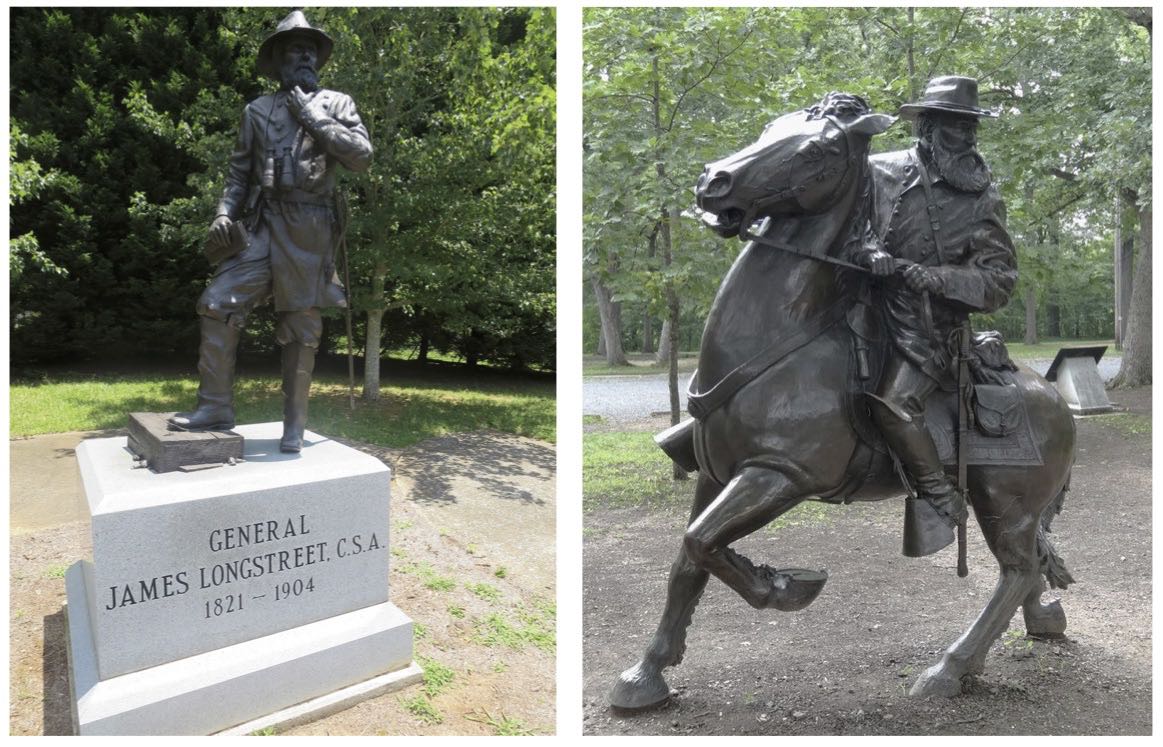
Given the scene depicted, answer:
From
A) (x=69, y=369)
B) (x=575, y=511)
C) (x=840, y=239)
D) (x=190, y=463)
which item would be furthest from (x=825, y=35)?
(x=69, y=369)

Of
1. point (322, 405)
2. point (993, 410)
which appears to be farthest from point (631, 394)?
point (993, 410)

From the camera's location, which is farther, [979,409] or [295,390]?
[295,390]

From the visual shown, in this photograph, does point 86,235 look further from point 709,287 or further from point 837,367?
point 837,367

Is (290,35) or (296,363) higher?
(290,35)

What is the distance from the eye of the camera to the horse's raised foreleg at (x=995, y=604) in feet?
12.3

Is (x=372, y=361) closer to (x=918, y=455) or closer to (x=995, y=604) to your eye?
(x=995, y=604)

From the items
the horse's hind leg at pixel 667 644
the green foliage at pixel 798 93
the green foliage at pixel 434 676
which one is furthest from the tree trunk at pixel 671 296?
the horse's hind leg at pixel 667 644

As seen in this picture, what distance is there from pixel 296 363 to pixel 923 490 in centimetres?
339

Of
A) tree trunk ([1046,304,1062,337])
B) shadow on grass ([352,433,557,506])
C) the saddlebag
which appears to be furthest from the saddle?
tree trunk ([1046,304,1062,337])

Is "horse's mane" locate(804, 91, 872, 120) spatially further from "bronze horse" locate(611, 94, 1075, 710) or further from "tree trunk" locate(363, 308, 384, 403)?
"tree trunk" locate(363, 308, 384, 403)

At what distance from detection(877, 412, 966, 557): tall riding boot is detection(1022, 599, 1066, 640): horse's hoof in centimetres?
149

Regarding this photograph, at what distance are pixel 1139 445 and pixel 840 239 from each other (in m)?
8.95

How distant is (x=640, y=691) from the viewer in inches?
149

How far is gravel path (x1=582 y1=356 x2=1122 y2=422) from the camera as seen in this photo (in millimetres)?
14465
